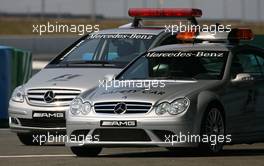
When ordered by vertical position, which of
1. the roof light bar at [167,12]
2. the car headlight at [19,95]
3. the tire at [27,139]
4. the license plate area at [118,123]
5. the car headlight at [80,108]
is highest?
the roof light bar at [167,12]

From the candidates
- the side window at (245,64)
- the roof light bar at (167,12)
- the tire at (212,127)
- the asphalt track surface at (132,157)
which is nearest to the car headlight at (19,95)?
the asphalt track surface at (132,157)

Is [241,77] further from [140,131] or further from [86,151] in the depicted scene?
[86,151]

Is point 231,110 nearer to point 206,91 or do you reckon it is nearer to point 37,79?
point 206,91

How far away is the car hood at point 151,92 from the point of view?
11602 millimetres

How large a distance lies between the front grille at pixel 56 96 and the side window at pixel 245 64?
2.31m

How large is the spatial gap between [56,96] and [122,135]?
2.68 meters

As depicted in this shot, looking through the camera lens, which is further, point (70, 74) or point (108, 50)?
point (108, 50)

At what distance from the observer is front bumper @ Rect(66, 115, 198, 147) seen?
1141cm

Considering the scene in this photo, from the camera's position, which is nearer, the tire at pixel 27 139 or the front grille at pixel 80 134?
the front grille at pixel 80 134

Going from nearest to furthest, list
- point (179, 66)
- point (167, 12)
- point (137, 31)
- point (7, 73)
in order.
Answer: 1. point (179, 66)
2. point (137, 31)
3. point (167, 12)
4. point (7, 73)

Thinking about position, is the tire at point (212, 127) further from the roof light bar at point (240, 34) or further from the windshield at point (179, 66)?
the roof light bar at point (240, 34)

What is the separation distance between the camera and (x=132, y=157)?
11.9m

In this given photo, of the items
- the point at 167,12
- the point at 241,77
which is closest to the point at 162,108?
the point at 241,77

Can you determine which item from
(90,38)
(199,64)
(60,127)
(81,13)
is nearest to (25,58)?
(90,38)
